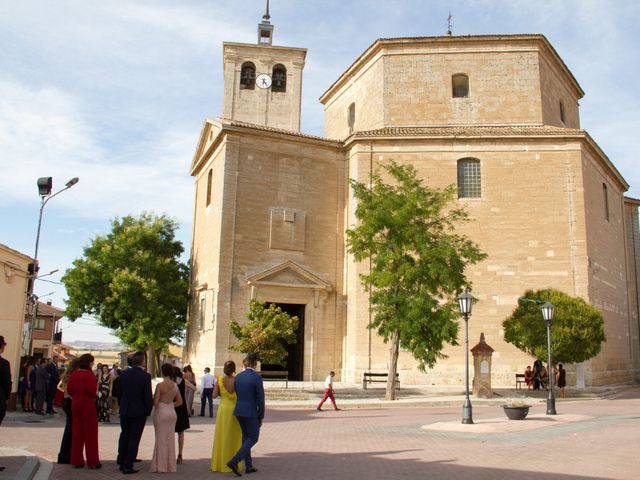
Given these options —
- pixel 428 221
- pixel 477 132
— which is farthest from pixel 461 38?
pixel 428 221

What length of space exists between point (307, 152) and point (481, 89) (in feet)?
28.0

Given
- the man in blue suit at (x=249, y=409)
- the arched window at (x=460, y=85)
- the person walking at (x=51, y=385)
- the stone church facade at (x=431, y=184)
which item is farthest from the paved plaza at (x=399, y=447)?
the arched window at (x=460, y=85)

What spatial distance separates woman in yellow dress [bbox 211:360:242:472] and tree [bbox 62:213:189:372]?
20841mm

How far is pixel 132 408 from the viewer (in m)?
8.23

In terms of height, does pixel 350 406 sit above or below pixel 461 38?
below

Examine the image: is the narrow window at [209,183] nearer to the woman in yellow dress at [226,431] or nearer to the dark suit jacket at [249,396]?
the woman in yellow dress at [226,431]

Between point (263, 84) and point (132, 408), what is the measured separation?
92.1ft

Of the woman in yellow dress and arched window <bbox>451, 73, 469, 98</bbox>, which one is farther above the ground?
arched window <bbox>451, 73, 469, 98</bbox>

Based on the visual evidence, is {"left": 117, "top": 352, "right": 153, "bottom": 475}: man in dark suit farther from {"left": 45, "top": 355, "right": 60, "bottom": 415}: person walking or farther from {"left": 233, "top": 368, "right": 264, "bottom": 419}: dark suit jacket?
{"left": 45, "top": 355, "right": 60, "bottom": 415}: person walking

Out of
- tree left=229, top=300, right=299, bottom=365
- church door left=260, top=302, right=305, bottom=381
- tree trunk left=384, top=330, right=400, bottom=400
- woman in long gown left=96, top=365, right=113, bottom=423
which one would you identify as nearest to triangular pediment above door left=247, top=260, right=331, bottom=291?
church door left=260, top=302, right=305, bottom=381

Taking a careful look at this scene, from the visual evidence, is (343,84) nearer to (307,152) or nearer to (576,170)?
(307,152)

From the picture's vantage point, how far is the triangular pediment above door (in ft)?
83.9

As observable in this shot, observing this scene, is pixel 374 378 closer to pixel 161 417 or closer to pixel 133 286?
pixel 133 286

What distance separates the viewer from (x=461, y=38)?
2884 centimetres
